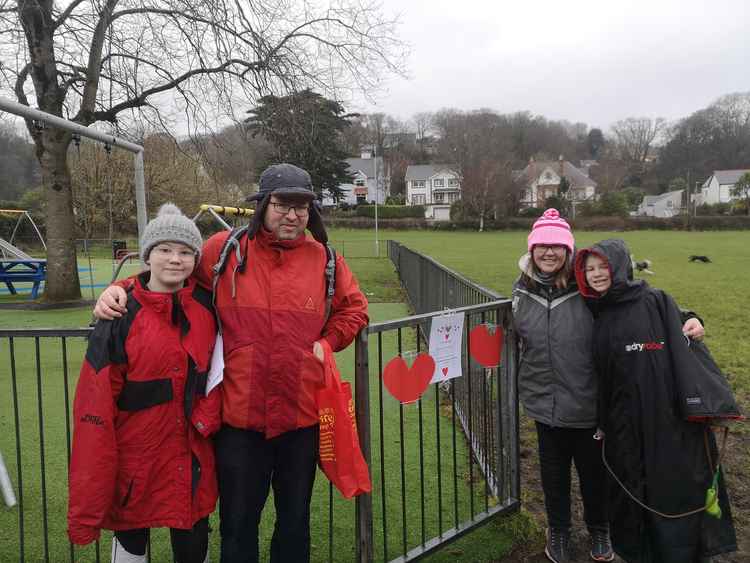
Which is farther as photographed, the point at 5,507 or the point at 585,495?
the point at 5,507

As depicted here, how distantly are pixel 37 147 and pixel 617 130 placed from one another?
94.4 meters

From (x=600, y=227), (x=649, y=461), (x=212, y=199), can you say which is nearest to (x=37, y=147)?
(x=649, y=461)

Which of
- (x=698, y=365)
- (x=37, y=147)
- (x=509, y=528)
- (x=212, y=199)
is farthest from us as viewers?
(x=212, y=199)

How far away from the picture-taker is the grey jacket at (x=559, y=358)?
9.24ft

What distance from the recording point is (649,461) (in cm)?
264

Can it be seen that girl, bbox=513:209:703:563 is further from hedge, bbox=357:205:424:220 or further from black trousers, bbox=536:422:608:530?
hedge, bbox=357:205:424:220

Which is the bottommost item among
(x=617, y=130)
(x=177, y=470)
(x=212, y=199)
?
(x=177, y=470)

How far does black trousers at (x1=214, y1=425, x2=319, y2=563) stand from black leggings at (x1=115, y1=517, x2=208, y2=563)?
3.5 inches

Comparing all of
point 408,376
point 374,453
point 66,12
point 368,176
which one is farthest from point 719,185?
point 408,376

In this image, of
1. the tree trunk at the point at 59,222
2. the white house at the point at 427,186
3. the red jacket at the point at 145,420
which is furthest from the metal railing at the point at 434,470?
the white house at the point at 427,186

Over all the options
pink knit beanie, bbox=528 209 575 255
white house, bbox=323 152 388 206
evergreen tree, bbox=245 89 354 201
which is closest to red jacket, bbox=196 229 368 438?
pink knit beanie, bbox=528 209 575 255

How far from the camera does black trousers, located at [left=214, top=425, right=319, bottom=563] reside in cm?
227

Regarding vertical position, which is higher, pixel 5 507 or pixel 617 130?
pixel 617 130

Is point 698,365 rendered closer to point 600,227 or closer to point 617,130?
point 600,227
